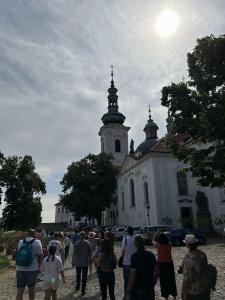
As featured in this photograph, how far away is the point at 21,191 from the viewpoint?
47250 millimetres

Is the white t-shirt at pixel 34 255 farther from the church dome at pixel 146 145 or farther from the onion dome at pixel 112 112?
the onion dome at pixel 112 112

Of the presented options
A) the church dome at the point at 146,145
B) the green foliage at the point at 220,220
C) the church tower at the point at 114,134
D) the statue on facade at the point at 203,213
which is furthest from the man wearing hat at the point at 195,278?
the church tower at the point at 114,134

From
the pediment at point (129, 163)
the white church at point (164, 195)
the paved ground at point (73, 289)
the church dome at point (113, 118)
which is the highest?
the church dome at point (113, 118)

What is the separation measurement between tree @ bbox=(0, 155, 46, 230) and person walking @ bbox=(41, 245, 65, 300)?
3977cm

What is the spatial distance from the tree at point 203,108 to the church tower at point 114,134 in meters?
50.5

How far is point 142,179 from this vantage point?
4594cm

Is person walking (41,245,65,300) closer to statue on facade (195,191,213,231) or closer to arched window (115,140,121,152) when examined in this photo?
statue on facade (195,191,213,231)

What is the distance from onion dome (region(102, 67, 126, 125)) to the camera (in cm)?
6881

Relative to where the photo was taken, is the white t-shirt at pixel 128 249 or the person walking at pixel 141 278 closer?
the person walking at pixel 141 278

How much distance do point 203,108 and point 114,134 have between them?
53482 millimetres

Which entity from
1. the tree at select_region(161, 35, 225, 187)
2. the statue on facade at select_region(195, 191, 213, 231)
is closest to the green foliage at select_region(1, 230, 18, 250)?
the tree at select_region(161, 35, 225, 187)

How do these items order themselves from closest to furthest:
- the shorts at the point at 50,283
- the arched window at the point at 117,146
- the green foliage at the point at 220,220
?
the shorts at the point at 50,283 → the green foliage at the point at 220,220 → the arched window at the point at 117,146

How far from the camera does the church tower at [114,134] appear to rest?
6706 cm

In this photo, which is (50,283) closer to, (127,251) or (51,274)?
(51,274)
